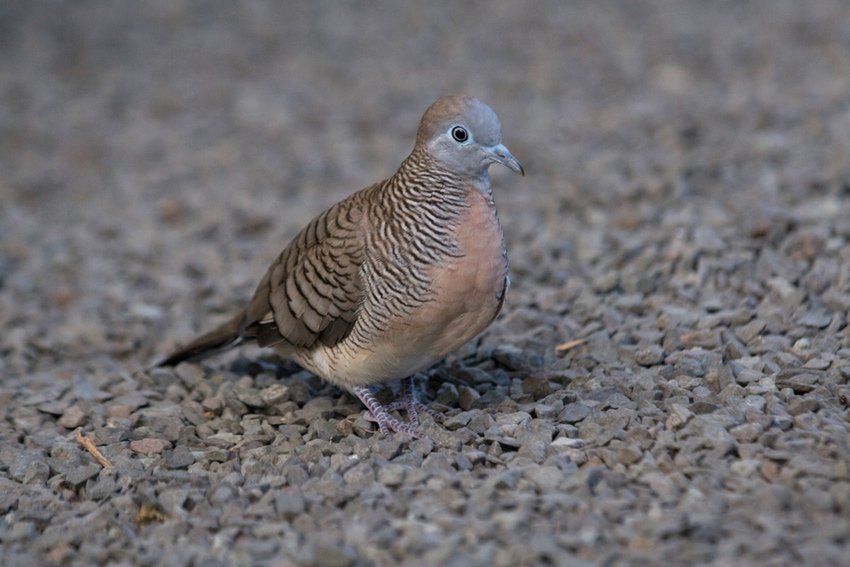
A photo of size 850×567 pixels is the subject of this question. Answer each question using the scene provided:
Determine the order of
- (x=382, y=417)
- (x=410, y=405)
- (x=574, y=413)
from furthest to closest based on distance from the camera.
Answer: (x=410, y=405) < (x=382, y=417) < (x=574, y=413)

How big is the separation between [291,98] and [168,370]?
18.7 feet

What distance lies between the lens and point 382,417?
17.0 ft

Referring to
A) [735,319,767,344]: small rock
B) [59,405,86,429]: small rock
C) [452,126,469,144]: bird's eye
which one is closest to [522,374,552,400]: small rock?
[735,319,767,344]: small rock

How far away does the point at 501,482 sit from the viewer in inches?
171

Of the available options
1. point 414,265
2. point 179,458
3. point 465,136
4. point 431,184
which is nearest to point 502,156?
point 465,136

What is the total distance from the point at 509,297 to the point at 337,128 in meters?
4.28

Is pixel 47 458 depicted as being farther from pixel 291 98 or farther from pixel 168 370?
pixel 291 98

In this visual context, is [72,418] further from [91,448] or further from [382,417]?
[382,417]

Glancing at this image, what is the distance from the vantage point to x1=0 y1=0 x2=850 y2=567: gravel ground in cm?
421

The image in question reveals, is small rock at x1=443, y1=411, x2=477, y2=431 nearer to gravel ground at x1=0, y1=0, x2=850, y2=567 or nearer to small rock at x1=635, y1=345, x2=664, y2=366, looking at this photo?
gravel ground at x1=0, y1=0, x2=850, y2=567

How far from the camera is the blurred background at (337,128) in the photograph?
7.68 m

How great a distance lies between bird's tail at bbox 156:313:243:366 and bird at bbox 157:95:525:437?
24.3 inches

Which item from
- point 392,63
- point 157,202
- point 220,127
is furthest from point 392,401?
point 392,63

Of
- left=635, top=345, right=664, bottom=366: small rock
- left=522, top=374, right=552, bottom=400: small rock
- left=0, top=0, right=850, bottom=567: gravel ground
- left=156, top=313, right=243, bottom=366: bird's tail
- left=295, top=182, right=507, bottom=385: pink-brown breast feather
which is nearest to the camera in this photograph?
left=0, top=0, right=850, bottom=567: gravel ground
